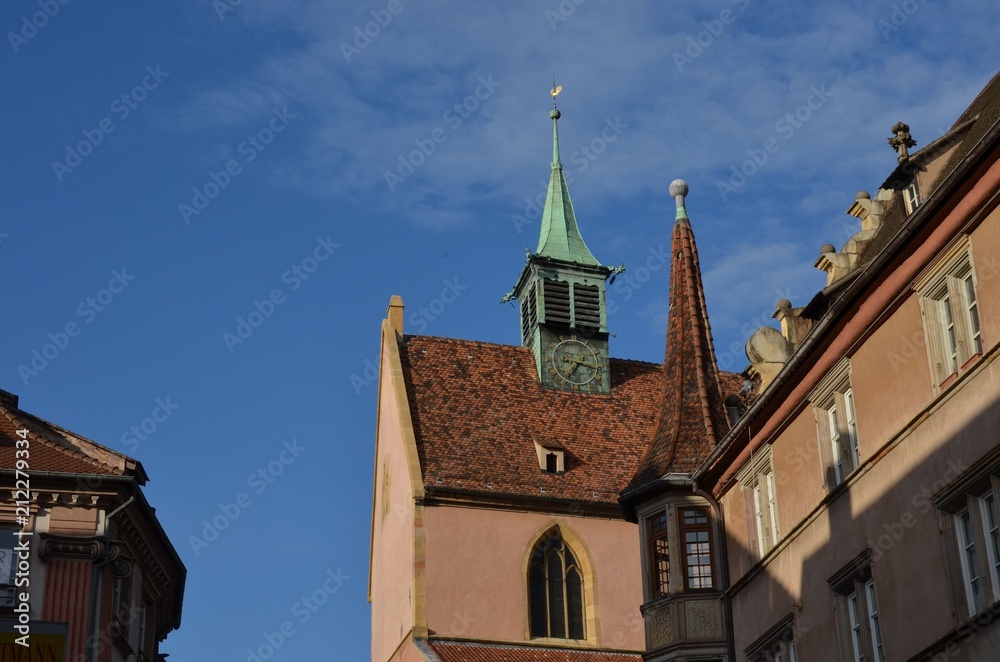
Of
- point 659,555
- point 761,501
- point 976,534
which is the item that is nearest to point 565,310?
point 659,555

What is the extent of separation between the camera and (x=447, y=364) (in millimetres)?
43969

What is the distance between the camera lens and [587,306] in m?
46.4

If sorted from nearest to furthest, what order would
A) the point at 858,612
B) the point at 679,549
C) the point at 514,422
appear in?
the point at 858,612 < the point at 679,549 < the point at 514,422

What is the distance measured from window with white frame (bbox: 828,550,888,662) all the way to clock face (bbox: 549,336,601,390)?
21806 millimetres

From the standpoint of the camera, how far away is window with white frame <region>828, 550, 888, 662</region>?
2192 centimetres

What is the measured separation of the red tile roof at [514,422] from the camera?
4025 cm

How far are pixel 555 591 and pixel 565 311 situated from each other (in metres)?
9.56

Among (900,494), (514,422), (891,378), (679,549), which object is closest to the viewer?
(900,494)

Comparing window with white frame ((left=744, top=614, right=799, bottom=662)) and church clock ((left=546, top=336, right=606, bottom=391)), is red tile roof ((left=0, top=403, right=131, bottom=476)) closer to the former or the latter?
window with white frame ((left=744, top=614, right=799, bottom=662))

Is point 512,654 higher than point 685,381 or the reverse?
the reverse

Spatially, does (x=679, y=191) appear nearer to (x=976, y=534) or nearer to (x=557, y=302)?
(x=557, y=302)

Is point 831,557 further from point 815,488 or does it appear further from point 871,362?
point 871,362

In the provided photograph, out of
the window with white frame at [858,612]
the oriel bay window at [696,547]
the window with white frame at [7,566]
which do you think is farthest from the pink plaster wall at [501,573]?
the window with white frame at [858,612]

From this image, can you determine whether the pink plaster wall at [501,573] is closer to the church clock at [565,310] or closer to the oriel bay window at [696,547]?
the church clock at [565,310]
